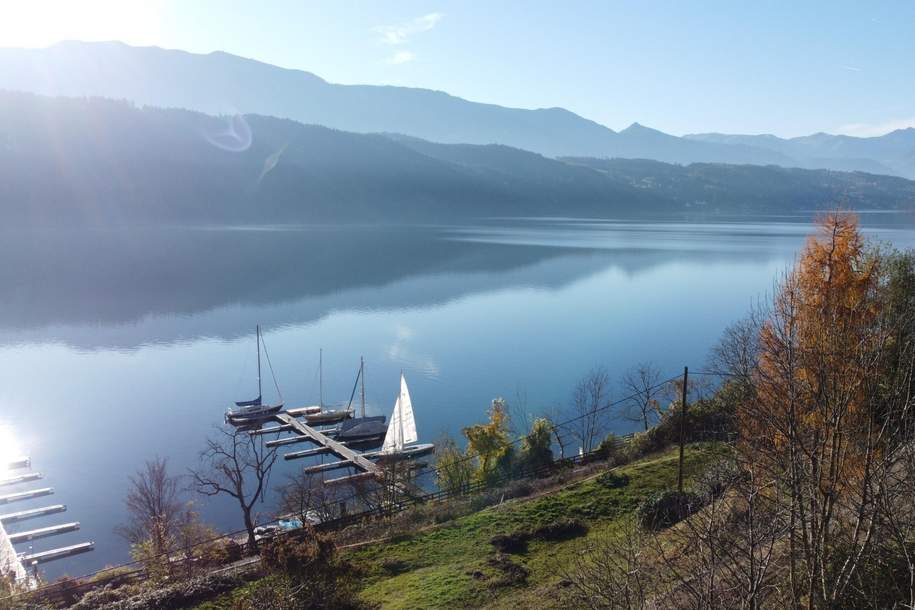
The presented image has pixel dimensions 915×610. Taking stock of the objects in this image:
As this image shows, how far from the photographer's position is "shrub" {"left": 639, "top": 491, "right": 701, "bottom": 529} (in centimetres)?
1538

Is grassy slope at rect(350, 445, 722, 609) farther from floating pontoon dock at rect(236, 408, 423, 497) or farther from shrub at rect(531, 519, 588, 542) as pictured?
floating pontoon dock at rect(236, 408, 423, 497)

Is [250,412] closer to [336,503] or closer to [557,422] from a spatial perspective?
[336,503]

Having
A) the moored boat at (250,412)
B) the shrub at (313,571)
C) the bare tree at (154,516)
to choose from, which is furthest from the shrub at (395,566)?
the moored boat at (250,412)

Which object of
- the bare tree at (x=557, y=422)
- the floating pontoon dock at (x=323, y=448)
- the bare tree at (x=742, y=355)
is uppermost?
the bare tree at (x=742, y=355)

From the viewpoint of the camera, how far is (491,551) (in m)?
16.5

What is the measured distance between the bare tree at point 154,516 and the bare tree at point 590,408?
19.5 metres

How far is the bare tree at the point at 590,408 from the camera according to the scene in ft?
113

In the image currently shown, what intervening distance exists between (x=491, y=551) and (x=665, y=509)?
472 centimetres

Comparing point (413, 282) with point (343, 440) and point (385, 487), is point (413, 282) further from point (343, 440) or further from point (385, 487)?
point (385, 487)

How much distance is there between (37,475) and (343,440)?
53.1 feet

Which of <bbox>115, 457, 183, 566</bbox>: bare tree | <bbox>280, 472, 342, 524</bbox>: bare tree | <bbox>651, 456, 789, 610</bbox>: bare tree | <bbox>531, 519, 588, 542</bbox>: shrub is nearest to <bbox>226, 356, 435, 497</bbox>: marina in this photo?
<bbox>280, 472, 342, 524</bbox>: bare tree

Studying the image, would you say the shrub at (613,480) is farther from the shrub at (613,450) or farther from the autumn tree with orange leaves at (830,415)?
the autumn tree with orange leaves at (830,415)

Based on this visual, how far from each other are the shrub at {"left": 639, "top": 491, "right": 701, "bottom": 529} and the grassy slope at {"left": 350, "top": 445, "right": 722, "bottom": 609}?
1.49 meters

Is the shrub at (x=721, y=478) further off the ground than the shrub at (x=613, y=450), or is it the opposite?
the shrub at (x=721, y=478)
